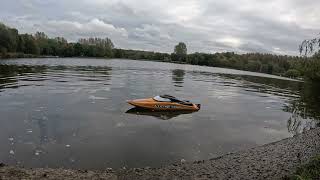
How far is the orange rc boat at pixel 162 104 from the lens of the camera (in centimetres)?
2884

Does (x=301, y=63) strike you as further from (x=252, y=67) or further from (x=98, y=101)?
(x=252, y=67)

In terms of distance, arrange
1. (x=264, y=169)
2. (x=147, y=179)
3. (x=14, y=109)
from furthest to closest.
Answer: (x=14, y=109) → (x=264, y=169) → (x=147, y=179)

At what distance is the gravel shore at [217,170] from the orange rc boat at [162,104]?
12924 millimetres

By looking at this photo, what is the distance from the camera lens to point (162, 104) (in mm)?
29234

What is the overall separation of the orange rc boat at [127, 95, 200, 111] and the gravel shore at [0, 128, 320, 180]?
12.9 m

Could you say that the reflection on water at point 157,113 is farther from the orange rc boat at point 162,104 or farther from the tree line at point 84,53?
the tree line at point 84,53

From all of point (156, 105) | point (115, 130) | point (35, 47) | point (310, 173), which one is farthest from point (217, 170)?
point (35, 47)

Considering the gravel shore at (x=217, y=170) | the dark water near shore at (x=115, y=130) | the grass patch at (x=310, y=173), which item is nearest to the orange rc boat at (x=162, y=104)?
the dark water near shore at (x=115, y=130)

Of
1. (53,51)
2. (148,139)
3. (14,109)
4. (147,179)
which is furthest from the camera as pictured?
(53,51)

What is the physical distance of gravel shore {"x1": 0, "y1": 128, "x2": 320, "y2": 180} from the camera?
485 inches

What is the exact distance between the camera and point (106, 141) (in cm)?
1850

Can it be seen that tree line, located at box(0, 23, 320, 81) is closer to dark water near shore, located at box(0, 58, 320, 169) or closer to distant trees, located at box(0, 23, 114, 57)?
distant trees, located at box(0, 23, 114, 57)

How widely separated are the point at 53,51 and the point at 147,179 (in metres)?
165

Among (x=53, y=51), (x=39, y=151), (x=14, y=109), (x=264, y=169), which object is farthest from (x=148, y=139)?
(x=53, y=51)
